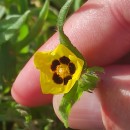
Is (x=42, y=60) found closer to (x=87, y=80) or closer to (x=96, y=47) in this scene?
(x=87, y=80)

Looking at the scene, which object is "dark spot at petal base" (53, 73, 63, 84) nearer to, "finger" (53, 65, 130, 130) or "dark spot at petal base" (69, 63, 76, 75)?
"dark spot at petal base" (69, 63, 76, 75)

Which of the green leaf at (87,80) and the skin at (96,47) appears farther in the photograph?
the skin at (96,47)

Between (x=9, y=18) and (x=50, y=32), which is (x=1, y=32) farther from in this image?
(x=50, y=32)

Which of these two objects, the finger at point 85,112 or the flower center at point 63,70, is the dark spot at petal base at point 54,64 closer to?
the flower center at point 63,70

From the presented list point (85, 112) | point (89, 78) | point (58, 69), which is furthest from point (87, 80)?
→ point (85, 112)

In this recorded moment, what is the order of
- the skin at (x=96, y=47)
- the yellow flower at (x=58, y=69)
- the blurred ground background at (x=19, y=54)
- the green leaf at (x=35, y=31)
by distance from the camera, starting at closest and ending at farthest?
the yellow flower at (x=58, y=69), the skin at (x=96, y=47), the blurred ground background at (x=19, y=54), the green leaf at (x=35, y=31)

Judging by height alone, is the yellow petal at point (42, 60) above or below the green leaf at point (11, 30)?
above

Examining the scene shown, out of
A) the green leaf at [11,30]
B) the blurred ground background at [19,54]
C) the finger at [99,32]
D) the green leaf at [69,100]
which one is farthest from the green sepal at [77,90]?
the green leaf at [11,30]

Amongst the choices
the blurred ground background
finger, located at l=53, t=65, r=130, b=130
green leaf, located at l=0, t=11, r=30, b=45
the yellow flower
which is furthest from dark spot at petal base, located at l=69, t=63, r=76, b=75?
green leaf, located at l=0, t=11, r=30, b=45
